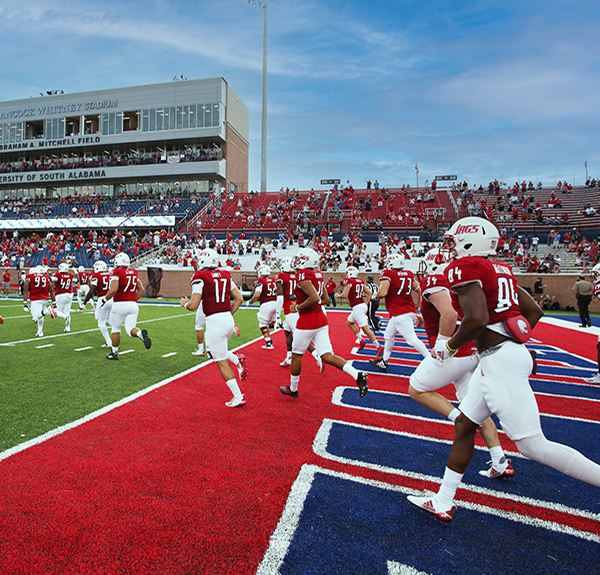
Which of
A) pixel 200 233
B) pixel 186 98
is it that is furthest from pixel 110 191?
pixel 200 233

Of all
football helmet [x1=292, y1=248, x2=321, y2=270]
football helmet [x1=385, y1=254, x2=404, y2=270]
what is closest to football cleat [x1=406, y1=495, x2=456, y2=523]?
football helmet [x1=292, y1=248, x2=321, y2=270]

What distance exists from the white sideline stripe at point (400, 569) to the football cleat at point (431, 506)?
55cm

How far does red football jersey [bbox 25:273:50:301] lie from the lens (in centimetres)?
1039

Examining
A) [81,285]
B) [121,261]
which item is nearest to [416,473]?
[121,261]

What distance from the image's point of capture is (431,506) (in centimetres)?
271

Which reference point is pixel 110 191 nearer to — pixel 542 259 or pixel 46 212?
pixel 46 212

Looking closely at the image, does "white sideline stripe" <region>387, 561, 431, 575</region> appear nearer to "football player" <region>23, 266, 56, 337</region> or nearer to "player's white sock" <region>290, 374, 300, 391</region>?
"player's white sock" <region>290, 374, 300, 391</region>

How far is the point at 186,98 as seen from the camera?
44938 millimetres

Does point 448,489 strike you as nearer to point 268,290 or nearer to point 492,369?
point 492,369

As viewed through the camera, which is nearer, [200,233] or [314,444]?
[314,444]

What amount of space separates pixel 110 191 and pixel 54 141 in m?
10.1

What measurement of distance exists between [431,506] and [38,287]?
11374 millimetres

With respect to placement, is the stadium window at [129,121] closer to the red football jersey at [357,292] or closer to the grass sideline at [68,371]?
the grass sideline at [68,371]

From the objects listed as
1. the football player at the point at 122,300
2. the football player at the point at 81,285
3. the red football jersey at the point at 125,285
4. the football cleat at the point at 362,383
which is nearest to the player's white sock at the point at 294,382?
the football cleat at the point at 362,383
